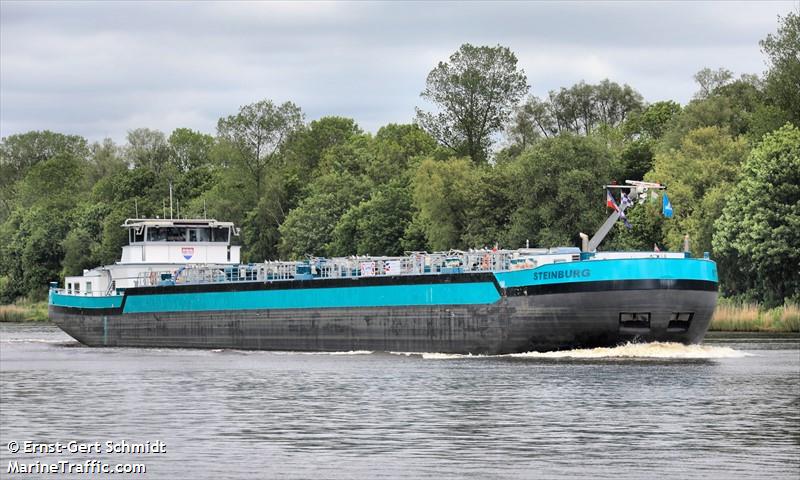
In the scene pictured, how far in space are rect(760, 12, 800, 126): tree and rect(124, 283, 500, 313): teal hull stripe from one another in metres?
46.6

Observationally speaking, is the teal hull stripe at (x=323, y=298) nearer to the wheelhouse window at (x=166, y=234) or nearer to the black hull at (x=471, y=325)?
the black hull at (x=471, y=325)

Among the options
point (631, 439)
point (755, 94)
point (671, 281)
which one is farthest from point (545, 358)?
point (755, 94)

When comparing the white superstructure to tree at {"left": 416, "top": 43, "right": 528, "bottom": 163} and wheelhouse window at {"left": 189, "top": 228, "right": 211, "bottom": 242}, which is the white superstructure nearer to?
wheelhouse window at {"left": 189, "top": 228, "right": 211, "bottom": 242}

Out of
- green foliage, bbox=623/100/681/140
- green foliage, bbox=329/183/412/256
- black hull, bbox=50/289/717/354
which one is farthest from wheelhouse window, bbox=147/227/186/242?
green foliage, bbox=623/100/681/140

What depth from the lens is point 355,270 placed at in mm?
71688

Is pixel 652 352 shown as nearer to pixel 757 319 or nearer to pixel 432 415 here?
pixel 432 415

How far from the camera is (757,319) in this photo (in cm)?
8281

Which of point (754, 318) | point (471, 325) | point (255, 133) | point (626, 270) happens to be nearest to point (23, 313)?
point (255, 133)

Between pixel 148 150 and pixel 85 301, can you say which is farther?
pixel 148 150

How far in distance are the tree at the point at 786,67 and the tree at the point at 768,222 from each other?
15.5m

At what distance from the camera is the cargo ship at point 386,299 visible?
58625 millimetres

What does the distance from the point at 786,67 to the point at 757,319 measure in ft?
98.3

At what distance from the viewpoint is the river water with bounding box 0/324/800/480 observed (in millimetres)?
31484

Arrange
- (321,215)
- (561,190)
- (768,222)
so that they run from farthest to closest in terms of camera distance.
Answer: (321,215), (561,190), (768,222)
